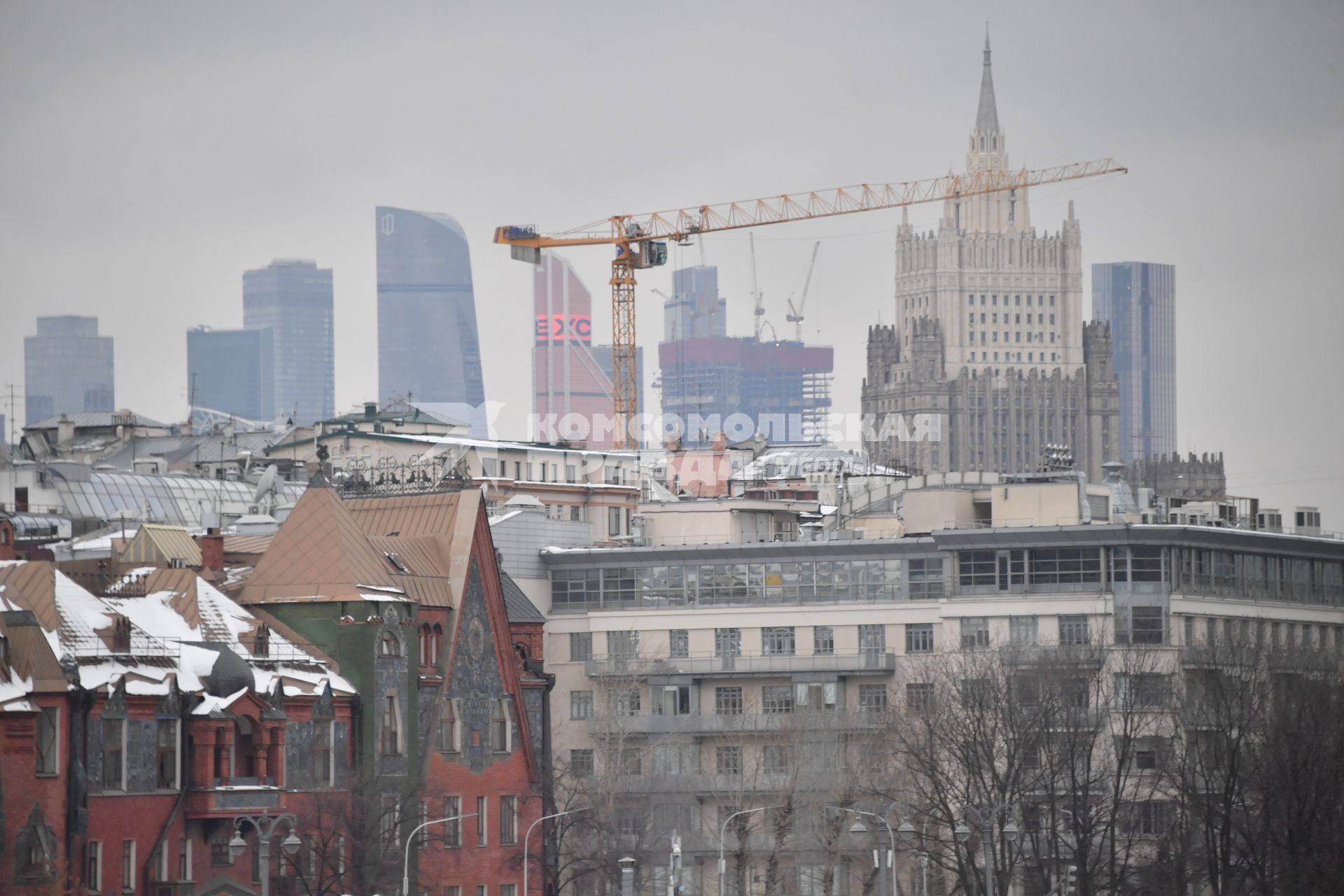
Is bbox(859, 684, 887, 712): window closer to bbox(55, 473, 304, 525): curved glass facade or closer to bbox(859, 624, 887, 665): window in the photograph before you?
bbox(859, 624, 887, 665): window

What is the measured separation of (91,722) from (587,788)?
4051 centimetres

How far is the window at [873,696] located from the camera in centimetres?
17312

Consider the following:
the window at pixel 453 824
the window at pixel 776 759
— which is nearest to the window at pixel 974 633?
the window at pixel 776 759

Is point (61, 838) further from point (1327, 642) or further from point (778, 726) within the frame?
point (1327, 642)

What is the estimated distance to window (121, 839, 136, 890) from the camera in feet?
398

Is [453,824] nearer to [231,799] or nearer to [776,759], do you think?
[231,799]

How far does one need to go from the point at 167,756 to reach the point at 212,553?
20.5 metres

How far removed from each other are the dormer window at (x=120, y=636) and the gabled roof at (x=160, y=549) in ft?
63.6

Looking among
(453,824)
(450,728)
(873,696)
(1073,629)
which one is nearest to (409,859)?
(453,824)

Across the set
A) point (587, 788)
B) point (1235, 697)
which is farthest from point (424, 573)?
point (1235, 697)

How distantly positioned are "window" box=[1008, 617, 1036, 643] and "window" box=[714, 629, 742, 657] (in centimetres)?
1517

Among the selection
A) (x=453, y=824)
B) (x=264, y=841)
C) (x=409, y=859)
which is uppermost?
(x=264, y=841)

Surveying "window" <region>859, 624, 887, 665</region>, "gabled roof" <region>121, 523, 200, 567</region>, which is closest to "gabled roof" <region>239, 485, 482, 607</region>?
"gabled roof" <region>121, 523, 200, 567</region>

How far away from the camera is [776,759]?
168625 mm
